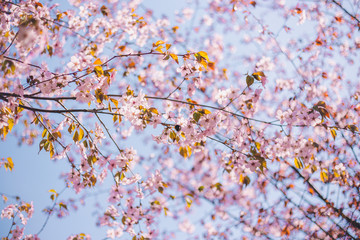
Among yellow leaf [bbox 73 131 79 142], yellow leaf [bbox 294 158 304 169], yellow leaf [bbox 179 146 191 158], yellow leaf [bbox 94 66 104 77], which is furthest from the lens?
yellow leaf [bbox 294 158 304 169]

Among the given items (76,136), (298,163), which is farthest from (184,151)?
(298,163)

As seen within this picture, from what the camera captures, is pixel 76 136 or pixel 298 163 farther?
pixel 298 163

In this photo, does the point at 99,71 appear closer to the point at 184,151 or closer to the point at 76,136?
the point at 76,136

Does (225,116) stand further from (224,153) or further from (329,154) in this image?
(329,154)

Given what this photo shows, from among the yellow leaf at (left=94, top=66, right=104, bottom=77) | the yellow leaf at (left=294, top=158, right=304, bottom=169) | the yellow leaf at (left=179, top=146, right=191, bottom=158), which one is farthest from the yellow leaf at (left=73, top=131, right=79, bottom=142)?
the yellow leaf at (left=294, top=158, right=304, bottom=169)

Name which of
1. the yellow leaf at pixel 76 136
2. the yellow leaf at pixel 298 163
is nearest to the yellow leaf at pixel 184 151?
the yellow leaf at pixel 76 136

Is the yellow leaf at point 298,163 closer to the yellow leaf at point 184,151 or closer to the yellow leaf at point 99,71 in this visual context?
the yellow leaf at point 184,151

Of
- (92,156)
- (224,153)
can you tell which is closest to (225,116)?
(224,153)

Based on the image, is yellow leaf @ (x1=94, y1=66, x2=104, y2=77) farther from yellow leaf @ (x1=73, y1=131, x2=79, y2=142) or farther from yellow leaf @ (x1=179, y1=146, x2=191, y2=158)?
yellow leaf @ (x1=179, y1=146, x2=191, y2=158)

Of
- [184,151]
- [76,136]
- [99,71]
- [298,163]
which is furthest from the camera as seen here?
[298,163]

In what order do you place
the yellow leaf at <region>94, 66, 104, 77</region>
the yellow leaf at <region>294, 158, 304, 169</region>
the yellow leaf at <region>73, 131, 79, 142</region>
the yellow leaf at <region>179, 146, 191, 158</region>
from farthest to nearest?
1. the yellow leaf at <region>294, 158, 304, 169</region>
2. the yellow leaf at <region>179, 146, 191, 158</region>
3. the yellow leaf at <region>73, 131, 79, 142</region>
4. the yellow leaf at <region>94, 66, 104, 77</region>

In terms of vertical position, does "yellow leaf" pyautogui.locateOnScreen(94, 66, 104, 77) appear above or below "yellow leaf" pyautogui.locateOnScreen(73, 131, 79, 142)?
above

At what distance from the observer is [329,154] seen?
17.3 feet

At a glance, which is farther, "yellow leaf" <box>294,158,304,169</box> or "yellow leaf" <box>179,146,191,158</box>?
"yellow leaf" <box>294,158,304,169</box>
